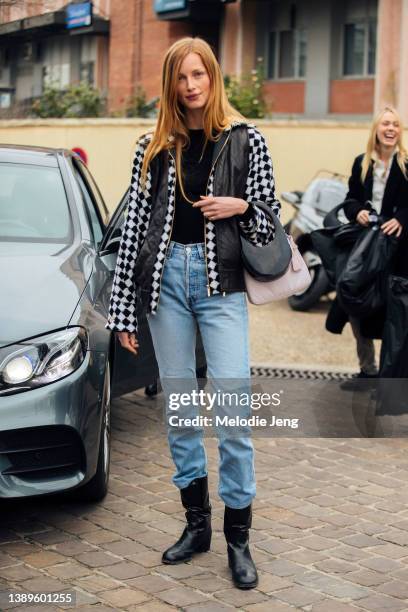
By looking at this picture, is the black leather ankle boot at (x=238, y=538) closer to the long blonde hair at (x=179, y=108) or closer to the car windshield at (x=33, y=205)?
the long blonde hair at (x=179, y=108)

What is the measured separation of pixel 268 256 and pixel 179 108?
0.66m

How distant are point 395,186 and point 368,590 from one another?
347cm

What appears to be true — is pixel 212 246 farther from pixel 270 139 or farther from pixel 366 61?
pixel 366 61

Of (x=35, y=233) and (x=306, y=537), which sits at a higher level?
(x=35, y=233)

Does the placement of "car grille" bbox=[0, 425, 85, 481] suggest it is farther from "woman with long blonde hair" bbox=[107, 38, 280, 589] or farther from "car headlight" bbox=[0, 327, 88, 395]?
"woman with long blonde hair" bbox=[107, 38, 280, 589]

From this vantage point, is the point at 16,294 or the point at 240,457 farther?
the point at 16,294

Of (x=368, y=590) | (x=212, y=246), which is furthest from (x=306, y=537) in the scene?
(x=212, y=246)

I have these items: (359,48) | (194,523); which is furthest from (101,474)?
(359,48)

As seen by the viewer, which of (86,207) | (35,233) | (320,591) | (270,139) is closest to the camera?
(320,591)

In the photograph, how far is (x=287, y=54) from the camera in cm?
2784

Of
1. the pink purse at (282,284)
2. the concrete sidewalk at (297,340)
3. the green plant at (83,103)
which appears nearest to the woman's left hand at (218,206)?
→ the pink purse at (282,284)

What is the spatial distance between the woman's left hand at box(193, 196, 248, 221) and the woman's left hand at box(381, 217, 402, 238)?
3015 mm

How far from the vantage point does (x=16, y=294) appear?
4.55 meters

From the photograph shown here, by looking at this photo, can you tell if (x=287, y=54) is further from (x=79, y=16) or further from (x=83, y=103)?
(x=83, y=103)
